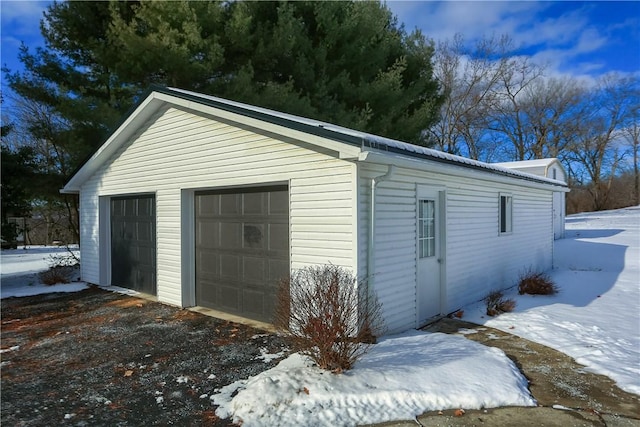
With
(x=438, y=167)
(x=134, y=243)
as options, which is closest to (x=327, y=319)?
(x=438, y=167)

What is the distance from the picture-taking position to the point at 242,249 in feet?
21.2

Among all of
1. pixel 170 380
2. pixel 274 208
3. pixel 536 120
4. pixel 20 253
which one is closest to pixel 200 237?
pixel 274 208

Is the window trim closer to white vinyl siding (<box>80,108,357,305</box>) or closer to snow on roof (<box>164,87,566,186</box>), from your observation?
snow on roof (<box>164,87,566,186</box>)

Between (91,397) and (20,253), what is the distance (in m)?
16.9

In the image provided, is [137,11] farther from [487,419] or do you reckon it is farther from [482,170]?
[487,419]

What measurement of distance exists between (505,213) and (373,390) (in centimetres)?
640

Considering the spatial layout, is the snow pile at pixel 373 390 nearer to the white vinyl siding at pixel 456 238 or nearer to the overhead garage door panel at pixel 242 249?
the white vinyl siding at pixel 456 238

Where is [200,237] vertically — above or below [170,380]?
above

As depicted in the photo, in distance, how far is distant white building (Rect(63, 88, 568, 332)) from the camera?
5016 millimetres

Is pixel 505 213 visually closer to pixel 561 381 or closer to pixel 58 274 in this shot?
pixel 561 381

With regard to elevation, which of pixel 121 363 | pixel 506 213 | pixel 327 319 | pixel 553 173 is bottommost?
pixel 121 363

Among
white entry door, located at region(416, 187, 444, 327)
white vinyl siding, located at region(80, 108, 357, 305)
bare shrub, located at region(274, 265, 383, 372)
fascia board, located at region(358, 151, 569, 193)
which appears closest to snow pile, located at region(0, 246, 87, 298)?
white vinyl siding, located at region(80, 108, 357, 305)

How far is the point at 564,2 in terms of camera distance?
8.73 m

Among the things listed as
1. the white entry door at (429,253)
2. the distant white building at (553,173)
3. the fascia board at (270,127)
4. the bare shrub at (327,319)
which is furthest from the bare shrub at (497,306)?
the distant white building at (553,173)
